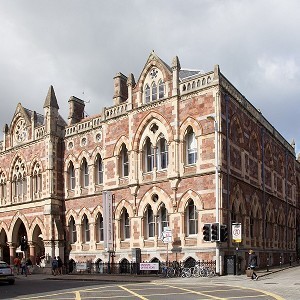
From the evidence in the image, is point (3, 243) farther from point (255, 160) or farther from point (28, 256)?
point (255, 160)

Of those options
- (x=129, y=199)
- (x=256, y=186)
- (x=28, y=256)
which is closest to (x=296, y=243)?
(x=256, y=186)

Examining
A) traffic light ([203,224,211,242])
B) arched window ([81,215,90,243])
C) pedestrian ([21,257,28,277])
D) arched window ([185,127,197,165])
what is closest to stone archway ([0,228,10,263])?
pedestrian ([21,257,28,277])

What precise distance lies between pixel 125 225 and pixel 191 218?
260 inches

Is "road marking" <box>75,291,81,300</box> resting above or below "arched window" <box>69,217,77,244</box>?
below

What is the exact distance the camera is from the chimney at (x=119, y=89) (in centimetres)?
3947

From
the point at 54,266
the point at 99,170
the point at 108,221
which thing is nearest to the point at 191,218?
the point at 108,221

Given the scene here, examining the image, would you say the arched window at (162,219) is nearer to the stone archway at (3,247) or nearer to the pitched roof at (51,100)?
the pitched roof at (51,100)

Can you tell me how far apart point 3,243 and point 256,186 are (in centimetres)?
2467

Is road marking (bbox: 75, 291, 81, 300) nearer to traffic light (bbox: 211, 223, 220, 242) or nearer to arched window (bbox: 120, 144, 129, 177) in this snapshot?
traffic light (bbox: 211, 223, 220, 242)

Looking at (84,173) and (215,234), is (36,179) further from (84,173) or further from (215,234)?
(215,234)

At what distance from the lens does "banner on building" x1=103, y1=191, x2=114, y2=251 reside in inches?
1449

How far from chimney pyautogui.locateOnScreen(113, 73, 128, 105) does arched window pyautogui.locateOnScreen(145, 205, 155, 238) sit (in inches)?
364

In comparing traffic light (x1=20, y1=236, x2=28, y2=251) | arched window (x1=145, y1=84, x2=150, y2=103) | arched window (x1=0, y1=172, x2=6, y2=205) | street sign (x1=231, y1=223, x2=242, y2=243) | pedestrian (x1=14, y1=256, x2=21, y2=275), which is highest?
arched window (x1=145, y1=84, x2=150, y2=103)

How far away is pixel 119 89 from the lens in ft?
130
